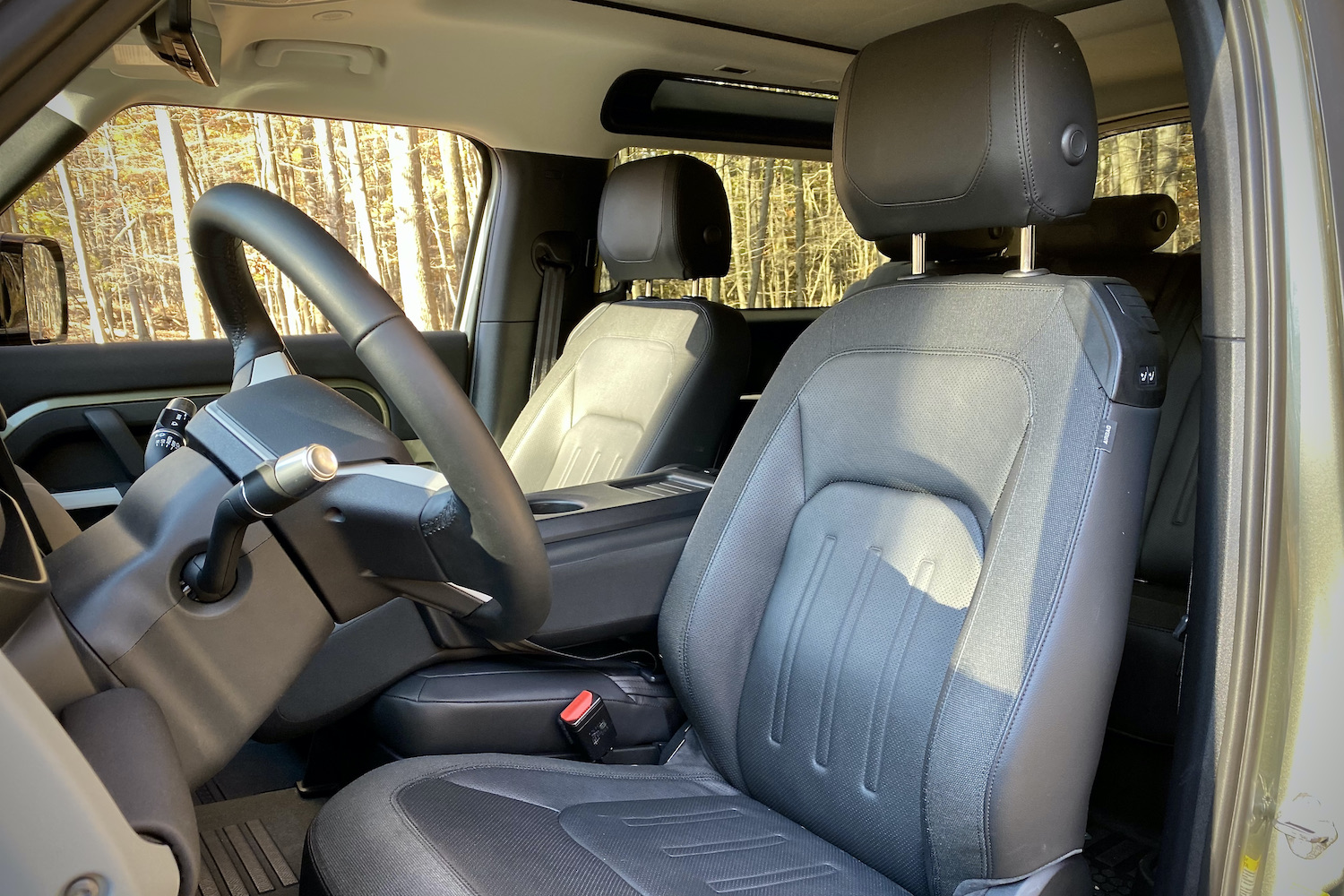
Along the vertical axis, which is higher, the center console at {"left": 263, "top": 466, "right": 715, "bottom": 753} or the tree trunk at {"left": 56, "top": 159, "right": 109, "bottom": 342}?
the tree trunk at {"left": 56, "top": 159, "right": 109, "bottom": 342}

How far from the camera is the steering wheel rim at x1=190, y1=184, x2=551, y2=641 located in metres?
0.74

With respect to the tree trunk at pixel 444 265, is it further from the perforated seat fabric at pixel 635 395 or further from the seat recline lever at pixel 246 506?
the seat recline lever at pixel 246 506

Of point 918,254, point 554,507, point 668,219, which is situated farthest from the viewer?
point 668,219

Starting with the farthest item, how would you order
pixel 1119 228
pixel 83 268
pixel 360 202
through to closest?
pixel 360 202 < pixel 83 268 < pixel 1119 228

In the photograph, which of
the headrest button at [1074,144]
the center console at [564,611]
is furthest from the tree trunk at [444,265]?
the headrest button at [1074,144]

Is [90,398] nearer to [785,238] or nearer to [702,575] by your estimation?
[702,575]

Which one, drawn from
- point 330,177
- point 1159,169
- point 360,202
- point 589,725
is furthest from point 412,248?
point 1159,169

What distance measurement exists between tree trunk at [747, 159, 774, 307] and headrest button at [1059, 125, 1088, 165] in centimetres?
180

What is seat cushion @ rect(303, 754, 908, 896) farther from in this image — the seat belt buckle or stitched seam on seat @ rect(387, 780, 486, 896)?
the seat belt buckle

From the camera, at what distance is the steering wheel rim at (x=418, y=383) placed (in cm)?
74

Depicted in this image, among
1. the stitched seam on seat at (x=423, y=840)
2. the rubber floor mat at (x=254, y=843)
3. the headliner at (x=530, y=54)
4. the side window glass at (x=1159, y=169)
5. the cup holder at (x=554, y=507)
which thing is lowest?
the rubber floor mat at (x=254, y=843)

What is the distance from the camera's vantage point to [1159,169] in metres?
2.14

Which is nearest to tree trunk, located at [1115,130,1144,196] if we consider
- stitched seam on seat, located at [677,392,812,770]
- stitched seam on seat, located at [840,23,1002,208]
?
stitched seam on seat, located at [840,23,1002,208]

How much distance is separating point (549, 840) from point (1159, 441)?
1.38 metres
